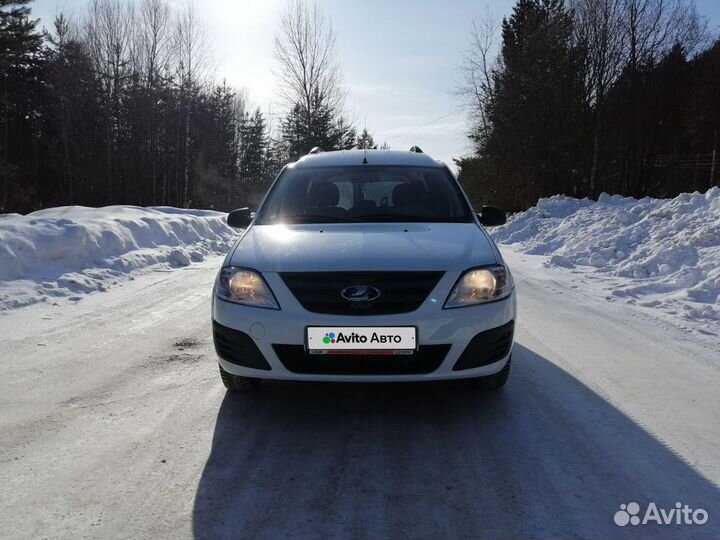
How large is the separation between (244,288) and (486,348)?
4.50ft

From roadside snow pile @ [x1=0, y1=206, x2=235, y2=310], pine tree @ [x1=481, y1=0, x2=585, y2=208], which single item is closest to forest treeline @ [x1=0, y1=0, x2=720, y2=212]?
pine tree @ [x1=481, y1=0, x2=585, y2=208]

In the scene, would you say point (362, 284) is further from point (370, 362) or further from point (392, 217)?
point (392, 217)

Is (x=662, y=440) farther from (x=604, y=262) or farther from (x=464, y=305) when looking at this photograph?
(x=604, y=262)

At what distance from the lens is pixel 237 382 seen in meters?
3.41

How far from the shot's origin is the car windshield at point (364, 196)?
4.03 metres

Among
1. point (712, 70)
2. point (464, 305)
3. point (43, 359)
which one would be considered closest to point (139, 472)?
point (464, 305)

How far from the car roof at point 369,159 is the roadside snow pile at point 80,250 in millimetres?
3586

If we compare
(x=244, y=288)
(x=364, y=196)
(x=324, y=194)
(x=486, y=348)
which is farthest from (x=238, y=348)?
(x=364, y=196)

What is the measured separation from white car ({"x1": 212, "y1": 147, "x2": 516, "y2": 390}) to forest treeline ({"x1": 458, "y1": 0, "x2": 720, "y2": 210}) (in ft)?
70.8

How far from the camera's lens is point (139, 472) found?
251 cm

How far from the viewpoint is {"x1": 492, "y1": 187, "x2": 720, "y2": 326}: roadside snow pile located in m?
6.45

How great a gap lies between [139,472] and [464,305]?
5.82ft

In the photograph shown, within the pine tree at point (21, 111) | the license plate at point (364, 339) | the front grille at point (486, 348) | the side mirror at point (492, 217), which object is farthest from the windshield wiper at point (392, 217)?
the pine tree at point (21, 111)

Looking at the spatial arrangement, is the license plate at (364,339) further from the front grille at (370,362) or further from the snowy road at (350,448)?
the snowy road at (350,448)
